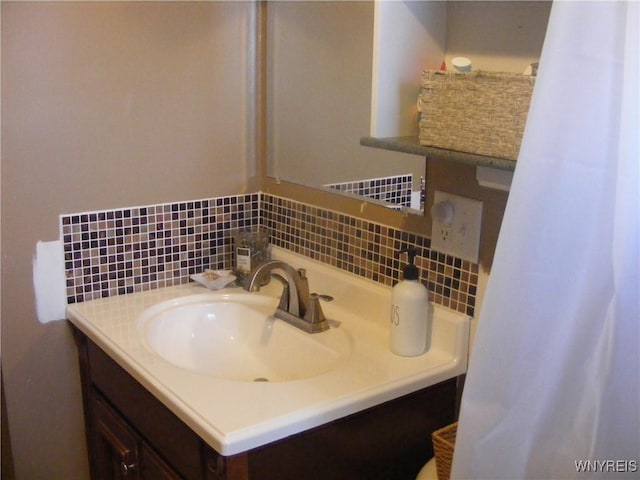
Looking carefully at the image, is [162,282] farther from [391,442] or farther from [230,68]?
[391,442]

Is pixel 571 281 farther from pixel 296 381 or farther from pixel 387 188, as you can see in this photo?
pixel 387 188

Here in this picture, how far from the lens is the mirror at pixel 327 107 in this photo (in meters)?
1.53

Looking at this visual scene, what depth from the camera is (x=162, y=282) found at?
5.72 ft

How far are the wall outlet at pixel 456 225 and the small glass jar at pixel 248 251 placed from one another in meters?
0.53

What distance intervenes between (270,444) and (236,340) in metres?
0.53

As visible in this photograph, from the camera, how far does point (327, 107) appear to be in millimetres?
1676

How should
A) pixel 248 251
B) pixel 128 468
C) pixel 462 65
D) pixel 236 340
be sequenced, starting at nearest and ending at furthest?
pixel 462 65 → pixel 128 468 → pixel 236 340 → pixel 248 251

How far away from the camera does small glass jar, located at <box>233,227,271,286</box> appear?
1.77m

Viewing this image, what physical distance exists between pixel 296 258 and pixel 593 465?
1009mm

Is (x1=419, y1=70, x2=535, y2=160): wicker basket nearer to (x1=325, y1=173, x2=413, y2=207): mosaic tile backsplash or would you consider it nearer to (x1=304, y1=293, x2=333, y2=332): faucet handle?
(x1=325, y1=173, x2=413, y2=207): mosaic tile backsplash

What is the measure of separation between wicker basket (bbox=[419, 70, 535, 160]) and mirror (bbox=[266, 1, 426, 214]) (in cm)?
26

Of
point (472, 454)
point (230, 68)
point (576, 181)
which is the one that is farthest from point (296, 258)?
point (576, 181)

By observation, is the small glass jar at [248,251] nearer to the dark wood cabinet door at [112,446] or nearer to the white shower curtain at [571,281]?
the dark wood cabinet door at [112,446]

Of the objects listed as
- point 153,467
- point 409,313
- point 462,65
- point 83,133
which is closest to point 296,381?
point 409,313
